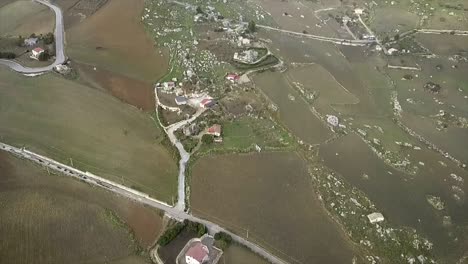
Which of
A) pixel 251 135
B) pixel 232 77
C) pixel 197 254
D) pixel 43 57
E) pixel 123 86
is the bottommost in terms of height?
pixel 43 57

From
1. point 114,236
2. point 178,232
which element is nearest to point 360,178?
point 178,232

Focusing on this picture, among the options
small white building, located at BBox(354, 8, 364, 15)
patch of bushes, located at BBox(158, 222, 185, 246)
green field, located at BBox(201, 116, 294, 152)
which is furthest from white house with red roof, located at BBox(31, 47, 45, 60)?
small white building, located at BBox(354, 8, 364, 15)

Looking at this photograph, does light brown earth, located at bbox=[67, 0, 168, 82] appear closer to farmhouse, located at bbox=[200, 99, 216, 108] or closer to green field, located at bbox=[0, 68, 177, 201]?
green field, located at bbox=[0, 68, 177, 201]

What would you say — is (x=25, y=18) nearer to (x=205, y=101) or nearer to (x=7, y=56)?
(x=7, y=56)

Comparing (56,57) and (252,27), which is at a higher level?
(252,27)

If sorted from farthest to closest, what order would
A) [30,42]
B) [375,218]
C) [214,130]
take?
[30,42] → [214,130] → [375,218]

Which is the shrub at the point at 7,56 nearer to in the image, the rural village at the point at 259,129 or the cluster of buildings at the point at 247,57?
the rural village at the point at 259,129

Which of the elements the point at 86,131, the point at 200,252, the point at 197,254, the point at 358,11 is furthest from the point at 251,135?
the point at 358,11
